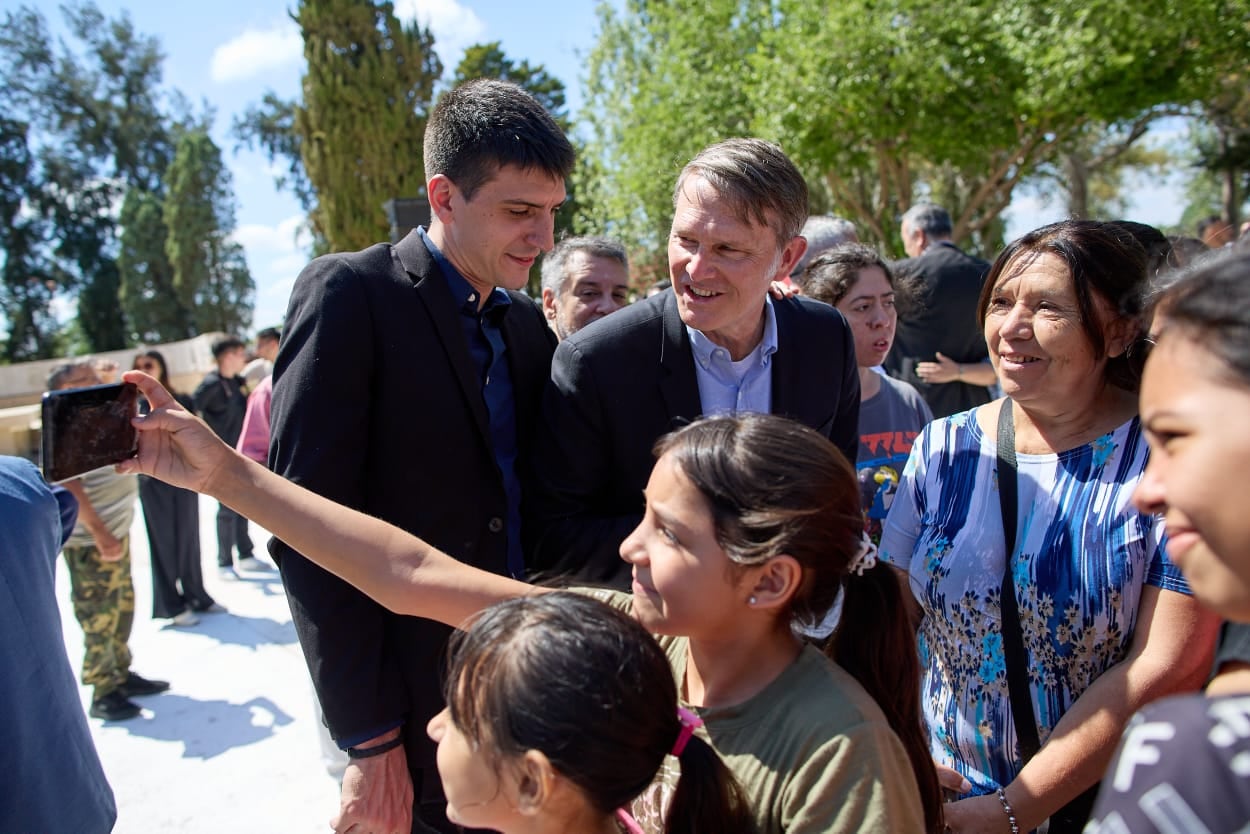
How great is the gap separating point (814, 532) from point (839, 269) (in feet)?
7.12

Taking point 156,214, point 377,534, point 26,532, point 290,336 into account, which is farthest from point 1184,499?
point 156,214

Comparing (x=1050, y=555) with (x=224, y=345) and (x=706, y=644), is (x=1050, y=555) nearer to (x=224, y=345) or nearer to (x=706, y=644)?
(x=706, y=644)

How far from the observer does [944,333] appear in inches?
178

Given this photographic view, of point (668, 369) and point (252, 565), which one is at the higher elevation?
point (668, 369)

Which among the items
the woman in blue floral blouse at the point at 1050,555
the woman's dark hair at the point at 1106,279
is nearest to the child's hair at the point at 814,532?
the woman in blue floral blouse at the point at 1050,555

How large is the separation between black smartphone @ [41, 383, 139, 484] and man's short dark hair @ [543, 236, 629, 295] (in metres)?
2.20

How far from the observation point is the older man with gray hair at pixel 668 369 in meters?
1.89

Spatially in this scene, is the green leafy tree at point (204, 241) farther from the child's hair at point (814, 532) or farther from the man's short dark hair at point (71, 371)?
the child's hair at point (814, 532)

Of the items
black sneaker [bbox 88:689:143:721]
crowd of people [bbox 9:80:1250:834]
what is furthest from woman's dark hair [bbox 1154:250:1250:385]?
black sneaker [bbox 88:689:143:721]

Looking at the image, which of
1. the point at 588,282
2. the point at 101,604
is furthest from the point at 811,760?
the point at 101,604

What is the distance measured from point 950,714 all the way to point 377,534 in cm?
123

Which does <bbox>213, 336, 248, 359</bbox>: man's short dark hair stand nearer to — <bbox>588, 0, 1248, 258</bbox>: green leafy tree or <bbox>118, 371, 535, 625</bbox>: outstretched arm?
<bbox>588, 0, 1248, 258</bbox>: green leafy tree

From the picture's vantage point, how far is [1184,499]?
2.58 feet

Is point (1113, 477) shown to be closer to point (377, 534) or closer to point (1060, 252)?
point (1060, 252)
